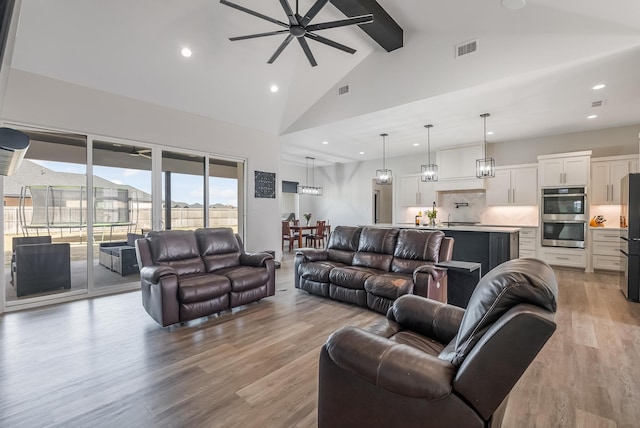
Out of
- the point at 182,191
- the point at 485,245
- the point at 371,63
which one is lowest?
the point at 485,245

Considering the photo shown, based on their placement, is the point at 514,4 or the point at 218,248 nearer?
the point at 514,4

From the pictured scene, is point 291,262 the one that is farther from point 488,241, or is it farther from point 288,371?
point 288,371

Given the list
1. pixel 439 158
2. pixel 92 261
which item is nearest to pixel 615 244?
pixel 439 158

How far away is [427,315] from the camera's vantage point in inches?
76.4

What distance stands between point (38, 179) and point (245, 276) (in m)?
3.14

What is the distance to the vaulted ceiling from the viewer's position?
3414mm

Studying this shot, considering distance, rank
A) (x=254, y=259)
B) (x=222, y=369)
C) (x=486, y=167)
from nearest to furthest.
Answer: (x=222, y=369), (x=254, y=259), (x=486, y=167)

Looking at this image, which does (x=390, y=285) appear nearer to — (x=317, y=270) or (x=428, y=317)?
(x=317, y=270)

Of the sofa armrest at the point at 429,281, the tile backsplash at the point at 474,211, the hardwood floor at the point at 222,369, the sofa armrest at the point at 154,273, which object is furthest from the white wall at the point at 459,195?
the sofa armrest at the point at 154,273

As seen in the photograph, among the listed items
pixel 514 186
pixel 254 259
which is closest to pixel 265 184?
pixel 254 259

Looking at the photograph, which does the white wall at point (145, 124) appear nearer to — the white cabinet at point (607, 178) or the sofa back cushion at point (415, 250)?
the sofa back cushion at point (415, 250)

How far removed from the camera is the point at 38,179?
160 inches

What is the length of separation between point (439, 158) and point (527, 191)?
2.10 metres

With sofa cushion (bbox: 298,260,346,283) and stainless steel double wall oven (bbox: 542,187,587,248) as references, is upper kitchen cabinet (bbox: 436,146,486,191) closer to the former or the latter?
stainless steel double wall oven (bbox: 542,187,587,248)
